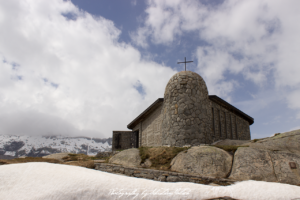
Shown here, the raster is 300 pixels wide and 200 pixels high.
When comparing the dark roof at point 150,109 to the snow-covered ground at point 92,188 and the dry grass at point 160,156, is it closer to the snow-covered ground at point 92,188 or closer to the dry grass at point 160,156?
the dry grass at point 160,156

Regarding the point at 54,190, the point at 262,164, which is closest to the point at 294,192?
the point at 262,164

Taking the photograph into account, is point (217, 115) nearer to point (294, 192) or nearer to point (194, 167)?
point (194, 167)

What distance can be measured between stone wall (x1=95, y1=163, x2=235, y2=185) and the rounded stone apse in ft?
9.83

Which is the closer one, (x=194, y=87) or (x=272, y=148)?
(x=272, y=148)

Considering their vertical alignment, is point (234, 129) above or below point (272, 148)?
above

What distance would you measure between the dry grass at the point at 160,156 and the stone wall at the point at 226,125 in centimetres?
503

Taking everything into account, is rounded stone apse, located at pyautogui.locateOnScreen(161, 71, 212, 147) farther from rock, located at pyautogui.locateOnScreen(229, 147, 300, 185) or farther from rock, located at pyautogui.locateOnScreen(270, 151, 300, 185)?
rock, located at pyautogui.locateOnScreen(270, 151, 300, 185)

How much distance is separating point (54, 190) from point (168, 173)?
2901mm

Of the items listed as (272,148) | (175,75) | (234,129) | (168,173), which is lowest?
(168,173)

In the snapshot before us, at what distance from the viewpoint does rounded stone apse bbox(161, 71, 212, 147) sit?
309 inches

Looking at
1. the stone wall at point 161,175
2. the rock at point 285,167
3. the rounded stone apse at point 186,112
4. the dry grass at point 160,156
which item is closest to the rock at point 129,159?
the dry grass at point 160,156

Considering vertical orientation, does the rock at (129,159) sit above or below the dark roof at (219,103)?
below

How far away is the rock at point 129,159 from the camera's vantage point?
572 centimetres

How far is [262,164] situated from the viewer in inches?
168
